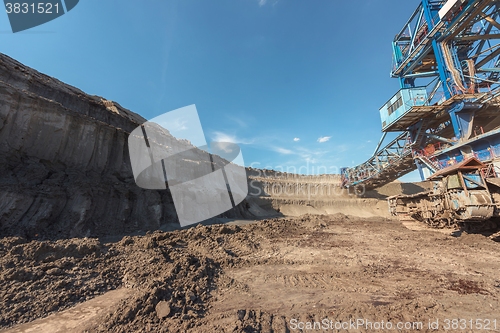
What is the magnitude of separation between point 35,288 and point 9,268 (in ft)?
2.79

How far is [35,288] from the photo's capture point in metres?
3.66

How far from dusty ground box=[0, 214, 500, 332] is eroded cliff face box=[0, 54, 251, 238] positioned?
3041mm

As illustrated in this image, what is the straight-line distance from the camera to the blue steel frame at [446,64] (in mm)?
14180

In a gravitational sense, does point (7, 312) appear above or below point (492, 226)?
below

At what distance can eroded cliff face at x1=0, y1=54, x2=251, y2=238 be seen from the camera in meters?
7.60

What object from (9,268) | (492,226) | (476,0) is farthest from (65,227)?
(476,0)

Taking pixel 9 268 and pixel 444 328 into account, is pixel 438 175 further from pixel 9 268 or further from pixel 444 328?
pixel 9 268

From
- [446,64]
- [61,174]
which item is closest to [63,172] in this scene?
[61,174]

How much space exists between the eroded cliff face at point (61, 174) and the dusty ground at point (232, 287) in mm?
3041

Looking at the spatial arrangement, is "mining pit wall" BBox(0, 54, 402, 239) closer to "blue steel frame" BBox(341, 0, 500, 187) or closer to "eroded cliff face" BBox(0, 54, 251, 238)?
"eroded cliff face" BBox(0, 54, 251, 238)

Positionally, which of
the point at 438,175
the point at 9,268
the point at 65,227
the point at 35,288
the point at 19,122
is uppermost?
the point at 19,122

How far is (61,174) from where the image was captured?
9570 mm

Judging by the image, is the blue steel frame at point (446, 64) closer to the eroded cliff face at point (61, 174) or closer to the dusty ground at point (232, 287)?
the dusty ground at point (232, 287)

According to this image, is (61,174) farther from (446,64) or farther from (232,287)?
(446,64)
